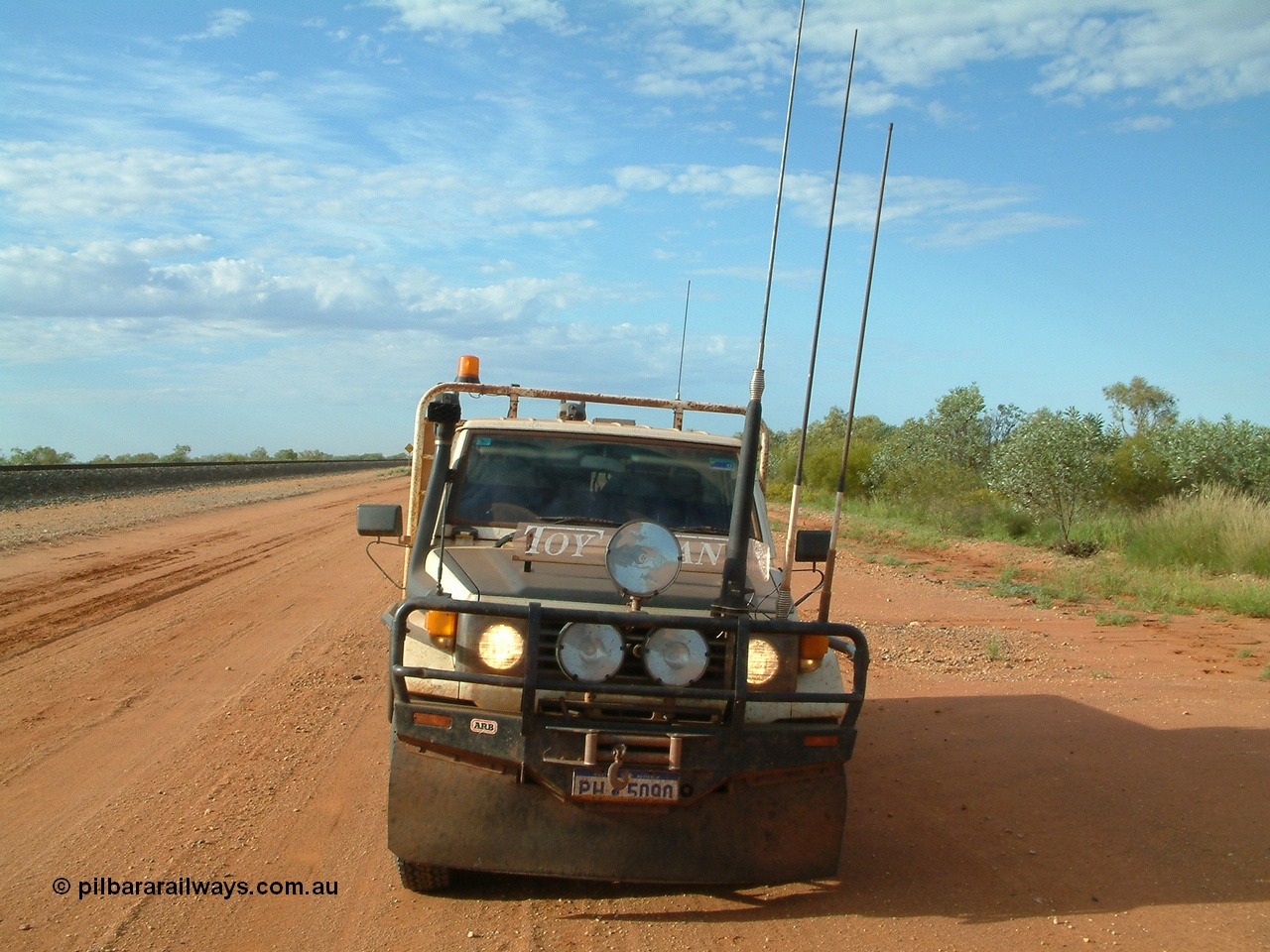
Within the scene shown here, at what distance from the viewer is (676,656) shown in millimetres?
3908

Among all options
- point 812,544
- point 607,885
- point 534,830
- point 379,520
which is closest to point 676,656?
point 534,830

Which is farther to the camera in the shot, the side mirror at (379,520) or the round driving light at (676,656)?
the side mirror at (379,520)

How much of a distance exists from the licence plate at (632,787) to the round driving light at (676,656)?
14.0 inches

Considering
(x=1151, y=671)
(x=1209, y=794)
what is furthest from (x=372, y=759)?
(x=1151, y=671)

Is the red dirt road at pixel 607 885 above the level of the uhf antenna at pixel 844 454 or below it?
below

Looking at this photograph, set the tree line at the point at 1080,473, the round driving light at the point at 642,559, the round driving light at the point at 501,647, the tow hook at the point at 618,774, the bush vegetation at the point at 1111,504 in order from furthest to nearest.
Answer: the tree line at the point at 1080,473 < the bush vegetation at the point at 1111,504 < the round driving light at the point at 642,559 < the round driving light at the point at 501,647 < the tow hook at the point at 618,774

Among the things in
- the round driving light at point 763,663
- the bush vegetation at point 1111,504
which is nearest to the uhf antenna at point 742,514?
the round driving light at point 763,663

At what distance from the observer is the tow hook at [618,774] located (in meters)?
3.79

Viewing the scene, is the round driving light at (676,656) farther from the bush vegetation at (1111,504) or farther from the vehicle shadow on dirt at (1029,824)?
the bush vegetation at (1111,504)

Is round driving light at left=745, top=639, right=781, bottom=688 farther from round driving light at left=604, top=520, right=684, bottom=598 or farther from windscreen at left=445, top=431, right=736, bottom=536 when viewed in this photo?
windscreen at left=445, top=431, right=736, bottom=536

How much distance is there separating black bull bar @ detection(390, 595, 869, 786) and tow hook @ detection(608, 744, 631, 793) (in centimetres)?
7

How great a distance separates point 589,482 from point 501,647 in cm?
161

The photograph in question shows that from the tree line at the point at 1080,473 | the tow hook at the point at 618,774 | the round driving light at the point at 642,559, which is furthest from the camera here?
the tree line at the point at 1080,473

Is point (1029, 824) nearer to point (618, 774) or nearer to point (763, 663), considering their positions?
point (763, 663)
